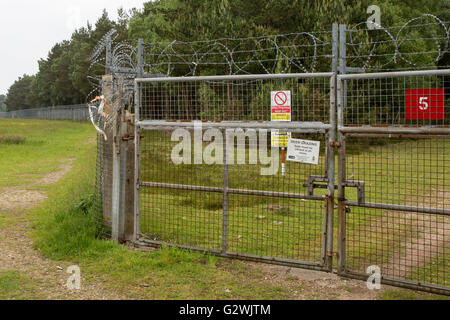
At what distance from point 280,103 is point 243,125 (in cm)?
77

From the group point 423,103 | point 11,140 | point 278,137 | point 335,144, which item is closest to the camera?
point 423,103

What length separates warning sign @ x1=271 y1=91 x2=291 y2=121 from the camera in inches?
234

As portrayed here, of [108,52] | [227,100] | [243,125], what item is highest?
[108,52]

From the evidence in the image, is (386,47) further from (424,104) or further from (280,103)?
(424,104)

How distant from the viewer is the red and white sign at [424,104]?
436 cm

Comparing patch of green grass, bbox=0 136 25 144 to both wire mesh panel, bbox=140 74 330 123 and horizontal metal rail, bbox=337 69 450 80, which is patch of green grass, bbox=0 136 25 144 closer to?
wire mesh panel, bbox=140 74 330 123

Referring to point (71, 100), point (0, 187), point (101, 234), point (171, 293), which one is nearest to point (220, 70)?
point (0, 187)

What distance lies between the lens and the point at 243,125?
5.62 metres

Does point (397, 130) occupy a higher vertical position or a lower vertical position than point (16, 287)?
higher

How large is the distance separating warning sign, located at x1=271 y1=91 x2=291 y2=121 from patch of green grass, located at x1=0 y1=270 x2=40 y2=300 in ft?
11.5

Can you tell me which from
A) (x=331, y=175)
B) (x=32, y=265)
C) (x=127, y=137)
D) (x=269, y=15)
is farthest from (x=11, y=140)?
(x=331, y=175)

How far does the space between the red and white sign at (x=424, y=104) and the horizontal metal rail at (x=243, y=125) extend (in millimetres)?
935

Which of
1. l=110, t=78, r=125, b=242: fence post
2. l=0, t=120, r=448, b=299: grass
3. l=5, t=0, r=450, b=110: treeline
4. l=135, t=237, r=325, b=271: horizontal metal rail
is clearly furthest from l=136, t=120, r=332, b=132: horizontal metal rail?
l=5, t=0, r=450, b=110: treeline

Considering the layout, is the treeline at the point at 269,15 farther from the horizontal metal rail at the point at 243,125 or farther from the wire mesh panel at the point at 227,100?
the horizontal metal rail at the point at 243,125
